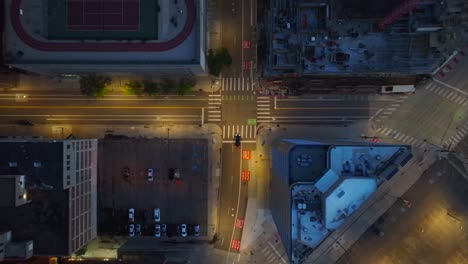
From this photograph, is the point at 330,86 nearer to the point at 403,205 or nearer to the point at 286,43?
the point at 286,43

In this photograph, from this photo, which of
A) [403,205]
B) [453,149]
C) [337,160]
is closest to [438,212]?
[403,205]

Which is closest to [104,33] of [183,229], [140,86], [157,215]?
[140,86]

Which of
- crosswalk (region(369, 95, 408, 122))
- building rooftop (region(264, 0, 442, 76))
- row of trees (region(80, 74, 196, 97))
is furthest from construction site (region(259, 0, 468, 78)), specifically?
row of trees (region(80, 74, 196, 97))

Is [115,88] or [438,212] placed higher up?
[115,88]

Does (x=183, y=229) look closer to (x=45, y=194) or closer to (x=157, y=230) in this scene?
(x=157, y=230)

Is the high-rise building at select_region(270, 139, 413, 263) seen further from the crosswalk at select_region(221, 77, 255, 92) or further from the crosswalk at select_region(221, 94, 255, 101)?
the crosswalk at select_region(221, 77, 255, 92)

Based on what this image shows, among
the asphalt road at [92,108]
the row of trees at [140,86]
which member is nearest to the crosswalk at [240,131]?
the asphalt road at [92,108]
